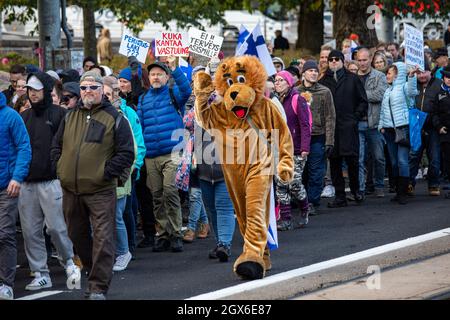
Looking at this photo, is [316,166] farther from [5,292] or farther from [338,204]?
[5,292]

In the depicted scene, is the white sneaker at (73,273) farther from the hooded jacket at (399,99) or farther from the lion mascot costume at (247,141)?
the hooded jacket at (399,99)

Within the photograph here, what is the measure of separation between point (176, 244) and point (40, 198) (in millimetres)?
2122

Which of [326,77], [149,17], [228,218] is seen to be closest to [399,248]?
[228,218]

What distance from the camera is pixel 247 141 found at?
10.8m

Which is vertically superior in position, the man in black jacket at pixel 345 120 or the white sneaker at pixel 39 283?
the man in black jacket at pixel 345 120

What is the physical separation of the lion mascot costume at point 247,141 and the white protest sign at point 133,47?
4076mm

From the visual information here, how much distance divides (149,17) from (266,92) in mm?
18937

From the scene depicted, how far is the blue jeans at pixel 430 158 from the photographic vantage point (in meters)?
16.2

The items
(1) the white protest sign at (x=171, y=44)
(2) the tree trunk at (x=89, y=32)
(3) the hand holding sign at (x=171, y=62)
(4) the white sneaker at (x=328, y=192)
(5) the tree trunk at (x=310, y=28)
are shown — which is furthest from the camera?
(5) the tree trunk at (x=310, y=28)

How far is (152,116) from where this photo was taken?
1273 cm

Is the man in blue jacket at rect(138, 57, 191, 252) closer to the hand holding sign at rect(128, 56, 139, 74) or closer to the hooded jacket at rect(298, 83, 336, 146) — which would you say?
the hand holding sign at rect(128, 56, 139, 74)

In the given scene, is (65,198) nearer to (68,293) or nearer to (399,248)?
(68,293)

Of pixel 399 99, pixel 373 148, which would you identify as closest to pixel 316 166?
pixel 373 148

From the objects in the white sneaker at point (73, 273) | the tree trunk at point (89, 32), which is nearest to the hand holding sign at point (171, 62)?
the white sneaker at point (73, 273)
